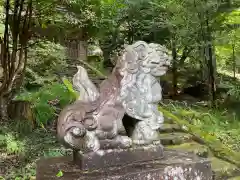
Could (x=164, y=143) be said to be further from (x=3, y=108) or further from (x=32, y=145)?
(x=3, y=108)

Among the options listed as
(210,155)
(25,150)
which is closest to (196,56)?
(210,155)

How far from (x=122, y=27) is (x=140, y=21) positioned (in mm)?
1310

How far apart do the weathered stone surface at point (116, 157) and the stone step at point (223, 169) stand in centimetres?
189

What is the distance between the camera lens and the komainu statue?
2717 millimetres

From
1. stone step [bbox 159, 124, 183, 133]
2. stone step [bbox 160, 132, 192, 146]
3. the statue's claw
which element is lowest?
stone step [bbox 160, 132, 192, 146]

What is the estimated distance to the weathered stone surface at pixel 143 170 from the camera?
264 cm

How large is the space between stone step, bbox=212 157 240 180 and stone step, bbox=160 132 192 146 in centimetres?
62

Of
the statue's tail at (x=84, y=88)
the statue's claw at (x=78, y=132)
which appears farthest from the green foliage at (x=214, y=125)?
the statue's claw at (x=78, y=132)

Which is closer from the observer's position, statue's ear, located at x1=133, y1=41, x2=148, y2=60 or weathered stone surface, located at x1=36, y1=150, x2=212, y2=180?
weathered stone surface, located at x1=36, y1=150, x2=212, y2=180

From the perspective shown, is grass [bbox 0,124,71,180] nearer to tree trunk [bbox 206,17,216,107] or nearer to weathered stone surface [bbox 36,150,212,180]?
weathered stone surface [bbox 36,150,212,180]

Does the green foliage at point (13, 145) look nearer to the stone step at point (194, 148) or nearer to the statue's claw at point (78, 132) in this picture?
the stone step at point (194, 148)

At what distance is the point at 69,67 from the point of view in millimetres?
9617

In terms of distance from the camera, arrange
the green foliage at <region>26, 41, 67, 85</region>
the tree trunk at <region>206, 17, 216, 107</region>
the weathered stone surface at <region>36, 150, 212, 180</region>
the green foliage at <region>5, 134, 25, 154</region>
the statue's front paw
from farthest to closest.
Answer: the tree trunk at <region>206, 17, 216, 107</region>, the green foliage at <region>26, 41, 67, 85</region>, the green foliage at <region>5, 134, 25, 154</region>, the statue's front paw, the weathered stone surface at <region>36, 150, 212, 180</region>

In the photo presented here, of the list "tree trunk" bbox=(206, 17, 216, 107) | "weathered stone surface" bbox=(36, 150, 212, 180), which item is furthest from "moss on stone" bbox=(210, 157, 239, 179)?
"tree trunk" bbox=(206, 17, 216, 107)
